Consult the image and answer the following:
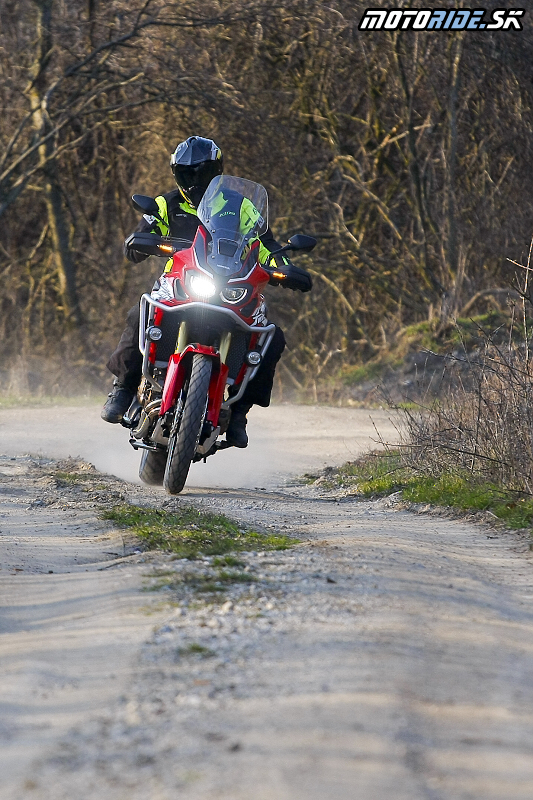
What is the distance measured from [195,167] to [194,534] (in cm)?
295

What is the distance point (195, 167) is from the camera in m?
6.94

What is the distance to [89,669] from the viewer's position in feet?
10.2

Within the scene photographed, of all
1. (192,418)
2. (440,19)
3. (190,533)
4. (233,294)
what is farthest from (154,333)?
(440,19)

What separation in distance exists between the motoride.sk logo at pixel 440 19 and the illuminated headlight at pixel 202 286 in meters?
12.7

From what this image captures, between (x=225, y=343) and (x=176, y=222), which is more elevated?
(x=176, y=222)

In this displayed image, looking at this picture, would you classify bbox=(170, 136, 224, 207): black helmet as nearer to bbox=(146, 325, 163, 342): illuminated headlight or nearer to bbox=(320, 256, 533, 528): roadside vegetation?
bbox=(146, 325, 163, 342): illuminated headlight

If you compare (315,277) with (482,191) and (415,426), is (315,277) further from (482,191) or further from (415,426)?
(415,426)

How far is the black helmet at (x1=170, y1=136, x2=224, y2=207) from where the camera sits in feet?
22.8

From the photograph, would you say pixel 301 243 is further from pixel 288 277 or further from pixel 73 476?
pixel 73 476

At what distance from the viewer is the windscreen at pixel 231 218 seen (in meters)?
6.25

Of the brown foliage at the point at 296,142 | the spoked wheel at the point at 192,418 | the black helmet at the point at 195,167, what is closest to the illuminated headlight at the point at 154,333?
the spoked wheel at the point at 192,418

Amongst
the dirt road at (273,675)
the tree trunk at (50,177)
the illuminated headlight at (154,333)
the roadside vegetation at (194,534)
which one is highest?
the tree trunk at (50,177)

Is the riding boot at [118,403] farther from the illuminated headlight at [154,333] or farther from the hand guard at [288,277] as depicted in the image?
the hand guard at [288,277]

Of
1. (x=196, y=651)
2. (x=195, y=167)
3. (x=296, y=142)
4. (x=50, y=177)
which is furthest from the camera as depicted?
(x=50, y=177)
